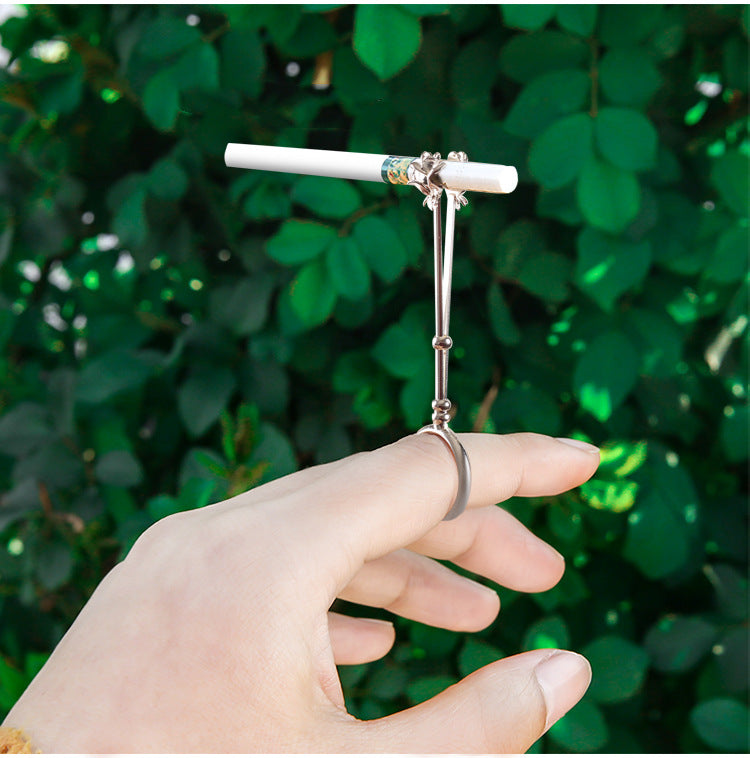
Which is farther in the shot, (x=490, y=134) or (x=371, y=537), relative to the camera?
(x=490, y=134)

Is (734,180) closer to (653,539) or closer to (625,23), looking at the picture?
(625,23)

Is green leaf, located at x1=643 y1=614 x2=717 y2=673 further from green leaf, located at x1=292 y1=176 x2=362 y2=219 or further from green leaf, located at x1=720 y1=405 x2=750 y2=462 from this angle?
green leaf, located at x1=292 y1=176 x2=362 y2=219

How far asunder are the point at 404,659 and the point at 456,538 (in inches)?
6.6

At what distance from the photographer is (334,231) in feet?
1.74

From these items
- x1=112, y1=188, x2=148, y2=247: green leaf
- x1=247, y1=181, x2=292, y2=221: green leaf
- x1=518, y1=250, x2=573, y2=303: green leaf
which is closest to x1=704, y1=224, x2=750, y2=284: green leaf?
x1=518, y1=250, x2=573, y2=303: green leaf

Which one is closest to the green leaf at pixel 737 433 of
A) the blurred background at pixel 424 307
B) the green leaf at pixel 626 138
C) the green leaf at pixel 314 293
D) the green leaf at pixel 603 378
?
the blurred background at pixel 424 307

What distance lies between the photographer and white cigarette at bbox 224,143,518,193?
304 millimetres

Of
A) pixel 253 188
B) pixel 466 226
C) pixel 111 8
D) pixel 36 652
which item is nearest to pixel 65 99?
Answer: pixel 111 8

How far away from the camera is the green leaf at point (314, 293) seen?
53cm

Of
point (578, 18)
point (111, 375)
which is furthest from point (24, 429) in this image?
point (578, 18)

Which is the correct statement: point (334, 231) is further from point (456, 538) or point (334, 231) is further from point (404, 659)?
point (404, 659)

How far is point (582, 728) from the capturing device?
50cm

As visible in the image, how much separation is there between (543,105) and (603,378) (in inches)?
7.3

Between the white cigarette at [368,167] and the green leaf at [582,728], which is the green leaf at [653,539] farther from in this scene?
the white cigarette at [368,167]
